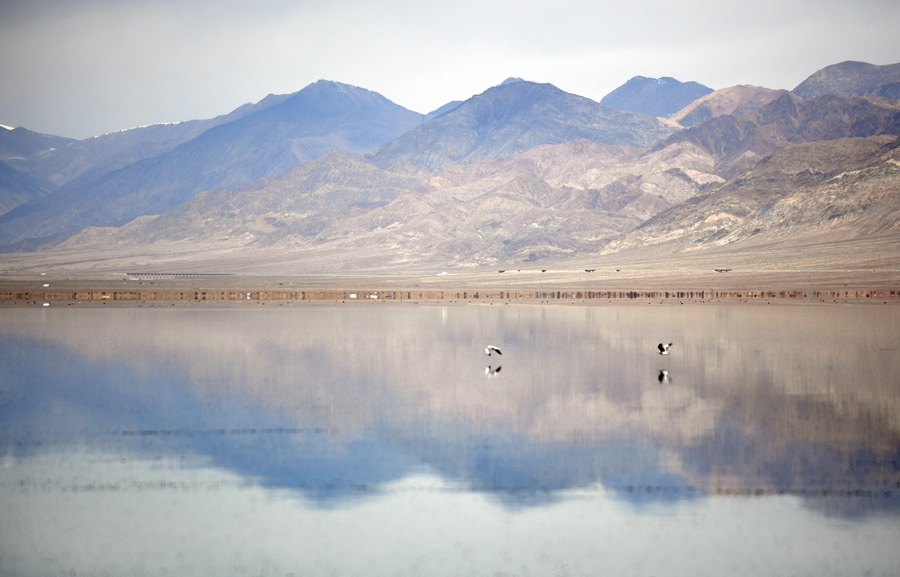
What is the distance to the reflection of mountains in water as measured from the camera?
1717 centimetres

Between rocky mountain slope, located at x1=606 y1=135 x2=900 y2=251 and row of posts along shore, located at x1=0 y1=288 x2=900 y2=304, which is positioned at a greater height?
rocky mountain slope, located at x1=606 y1=135 x2=900 y2=251

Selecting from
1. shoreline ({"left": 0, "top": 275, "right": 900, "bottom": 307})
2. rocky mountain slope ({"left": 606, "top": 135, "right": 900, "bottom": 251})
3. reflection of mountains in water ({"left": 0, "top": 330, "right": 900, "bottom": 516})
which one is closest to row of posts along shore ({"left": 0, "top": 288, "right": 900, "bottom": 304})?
shoreline ({"left": 0, "top": 275, "right": 900, "bottom": 307})

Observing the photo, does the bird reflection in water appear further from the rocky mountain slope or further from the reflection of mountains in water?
the rocky mountain slope

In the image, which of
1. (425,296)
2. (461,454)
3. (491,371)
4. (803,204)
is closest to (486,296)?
(425,296)

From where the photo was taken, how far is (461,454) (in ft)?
65.5

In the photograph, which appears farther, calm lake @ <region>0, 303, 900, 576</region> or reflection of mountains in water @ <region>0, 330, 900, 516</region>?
reflection of mountains in water @ <region>0, 330, 900, 516</region>

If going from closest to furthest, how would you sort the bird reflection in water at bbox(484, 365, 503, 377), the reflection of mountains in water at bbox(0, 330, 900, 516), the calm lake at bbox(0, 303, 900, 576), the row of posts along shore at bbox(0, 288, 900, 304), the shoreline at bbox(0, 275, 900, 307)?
1. the calm lake at bbox(0, 303, 900, 576)
2. the reflection of mountains in water at bbox(0, 330, 900, 516)
3. the bird reflection in water at bbox(484, 365, 503, 377)
4. the shoreline at bbox(0, 275, 900, 307)
5. the row of posts along shore at bbox(0, 288, 900, 304)

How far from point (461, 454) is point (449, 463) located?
2.81 feet

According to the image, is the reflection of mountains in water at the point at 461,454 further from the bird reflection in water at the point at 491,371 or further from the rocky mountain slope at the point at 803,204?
the rocky mountain slope at the point at 803,204

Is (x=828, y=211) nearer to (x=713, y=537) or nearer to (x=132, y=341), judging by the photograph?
(x=132, y=341)

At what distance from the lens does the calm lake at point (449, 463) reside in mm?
14039

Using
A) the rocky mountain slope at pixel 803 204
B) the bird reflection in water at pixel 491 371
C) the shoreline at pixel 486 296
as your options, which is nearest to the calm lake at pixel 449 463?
the bird reflection in water at pixel 491 371

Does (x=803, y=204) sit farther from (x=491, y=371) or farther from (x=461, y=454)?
(x=461, y=454)

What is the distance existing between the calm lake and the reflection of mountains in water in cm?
8
